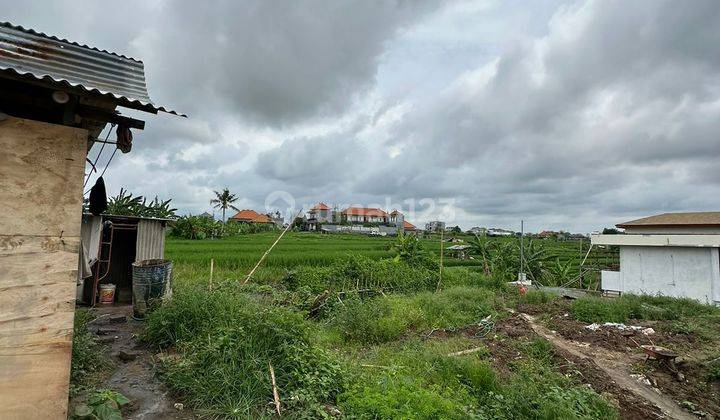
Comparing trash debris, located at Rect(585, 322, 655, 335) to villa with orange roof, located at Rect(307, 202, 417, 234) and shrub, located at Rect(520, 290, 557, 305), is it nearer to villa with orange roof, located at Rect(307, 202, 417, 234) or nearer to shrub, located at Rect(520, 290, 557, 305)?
shrub, located at Rect(520, 290, 557, 305)

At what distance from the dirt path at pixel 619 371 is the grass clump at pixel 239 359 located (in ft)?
16.5

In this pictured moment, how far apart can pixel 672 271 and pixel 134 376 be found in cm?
1757

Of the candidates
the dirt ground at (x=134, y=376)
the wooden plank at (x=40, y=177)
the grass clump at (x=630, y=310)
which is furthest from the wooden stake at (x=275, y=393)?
the grass clump at (x=630, y=310)

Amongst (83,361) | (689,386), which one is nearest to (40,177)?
(83,361)

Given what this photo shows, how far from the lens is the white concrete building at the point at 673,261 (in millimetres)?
12961

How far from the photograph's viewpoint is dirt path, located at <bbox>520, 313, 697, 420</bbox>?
5.65m

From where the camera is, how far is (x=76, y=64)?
4.00 m

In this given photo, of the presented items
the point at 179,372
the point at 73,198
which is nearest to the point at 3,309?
the point at 73,198

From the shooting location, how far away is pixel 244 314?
19.0 ft

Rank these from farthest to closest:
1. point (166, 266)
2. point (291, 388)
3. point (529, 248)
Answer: point (529, 248)
point (166, 266)
point (291, 388)

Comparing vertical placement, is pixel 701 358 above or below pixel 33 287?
below

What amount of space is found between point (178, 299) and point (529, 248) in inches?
764

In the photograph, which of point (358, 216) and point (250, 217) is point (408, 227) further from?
point (250, 217)

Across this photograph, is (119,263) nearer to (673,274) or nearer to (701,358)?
(701,358)
